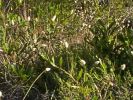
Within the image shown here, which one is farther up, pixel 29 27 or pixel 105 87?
pixel 29 27

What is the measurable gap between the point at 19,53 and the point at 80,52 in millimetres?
407

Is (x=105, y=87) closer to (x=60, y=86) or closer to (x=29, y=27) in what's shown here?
(x=60, y=86)

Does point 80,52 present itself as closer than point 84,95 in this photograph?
No

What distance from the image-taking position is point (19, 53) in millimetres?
2871

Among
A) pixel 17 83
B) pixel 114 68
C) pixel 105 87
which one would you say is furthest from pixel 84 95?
→ pixel 17 83

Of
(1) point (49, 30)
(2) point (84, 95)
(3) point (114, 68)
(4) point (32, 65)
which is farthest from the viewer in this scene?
(1) point (49, 30)

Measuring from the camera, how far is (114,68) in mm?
2600

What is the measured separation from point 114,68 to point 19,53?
0.67 metres

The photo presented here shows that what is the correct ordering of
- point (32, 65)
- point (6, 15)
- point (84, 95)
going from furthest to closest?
point (6, 15), point (32, 65), point (84, 95)

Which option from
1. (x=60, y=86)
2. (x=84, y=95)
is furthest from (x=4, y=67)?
(x=84, y=95)

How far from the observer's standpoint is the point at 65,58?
275 centimetres

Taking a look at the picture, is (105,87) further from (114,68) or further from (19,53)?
(19,53)

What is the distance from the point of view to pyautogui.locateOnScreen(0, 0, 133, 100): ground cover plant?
247cm

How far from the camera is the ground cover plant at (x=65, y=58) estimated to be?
2467 millimetres
